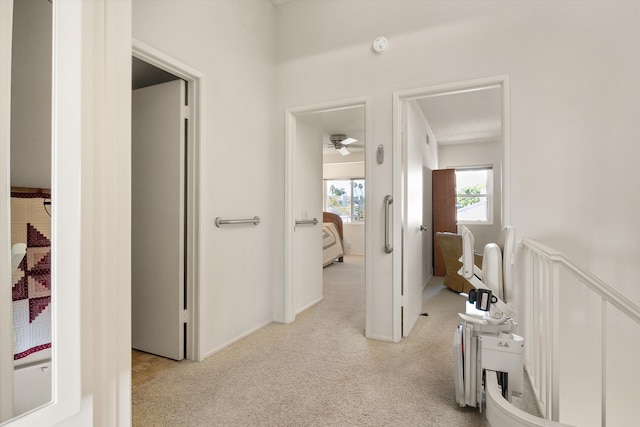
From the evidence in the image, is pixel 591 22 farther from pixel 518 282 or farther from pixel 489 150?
pixel 489 150

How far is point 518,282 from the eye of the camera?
7.43ft

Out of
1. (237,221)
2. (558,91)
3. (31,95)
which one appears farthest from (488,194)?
(31,95)

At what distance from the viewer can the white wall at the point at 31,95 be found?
82 cm

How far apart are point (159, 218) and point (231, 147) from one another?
28.7 inches

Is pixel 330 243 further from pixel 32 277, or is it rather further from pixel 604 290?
pixel 32 277

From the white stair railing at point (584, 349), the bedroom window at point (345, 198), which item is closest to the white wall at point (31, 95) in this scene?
the white stair railing at point (584, 349)

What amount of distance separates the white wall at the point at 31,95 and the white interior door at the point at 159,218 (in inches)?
54.9

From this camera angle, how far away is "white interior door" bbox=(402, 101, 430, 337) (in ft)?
8.68

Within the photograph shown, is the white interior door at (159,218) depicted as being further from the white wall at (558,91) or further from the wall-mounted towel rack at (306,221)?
the white wall at (558,91)

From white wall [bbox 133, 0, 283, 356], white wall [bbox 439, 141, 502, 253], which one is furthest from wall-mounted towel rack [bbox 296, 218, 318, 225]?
white wall [bbox 439, 141, 502, 253]

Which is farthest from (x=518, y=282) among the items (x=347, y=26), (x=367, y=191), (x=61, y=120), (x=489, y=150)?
(x=489, y=150)

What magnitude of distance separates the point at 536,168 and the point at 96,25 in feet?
7.83

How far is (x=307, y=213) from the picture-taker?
3.44 m

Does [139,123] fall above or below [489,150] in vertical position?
below
